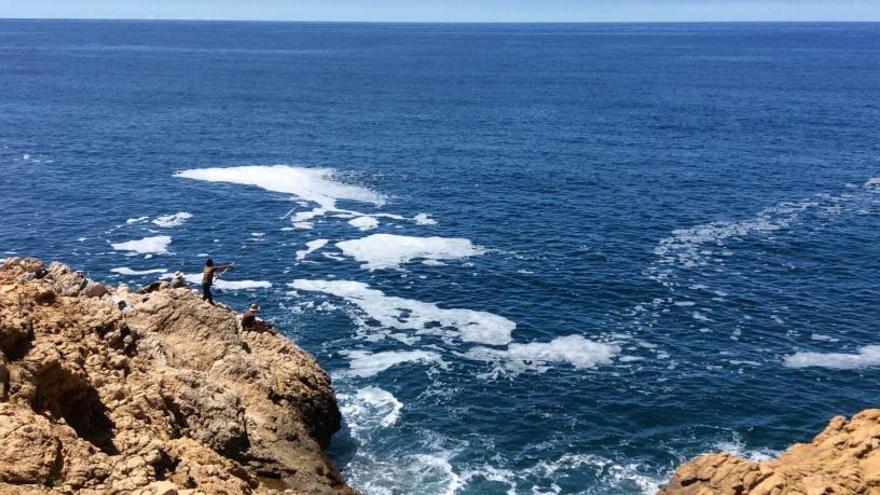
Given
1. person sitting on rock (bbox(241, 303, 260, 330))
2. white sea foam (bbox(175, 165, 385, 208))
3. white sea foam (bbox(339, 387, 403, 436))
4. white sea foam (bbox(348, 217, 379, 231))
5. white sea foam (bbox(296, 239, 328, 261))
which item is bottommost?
white sea foam (bbox(339, 387, 403, 436))

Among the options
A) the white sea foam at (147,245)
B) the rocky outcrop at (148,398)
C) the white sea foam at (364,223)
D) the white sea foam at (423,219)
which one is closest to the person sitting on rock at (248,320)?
the rocky outcrop at (148,398)

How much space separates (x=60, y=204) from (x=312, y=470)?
187 feet

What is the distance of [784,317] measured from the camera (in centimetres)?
5625

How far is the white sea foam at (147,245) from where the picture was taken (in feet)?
221

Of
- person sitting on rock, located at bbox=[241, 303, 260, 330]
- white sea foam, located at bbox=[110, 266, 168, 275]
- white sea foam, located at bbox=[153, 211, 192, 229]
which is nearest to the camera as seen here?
person sitting on rock, located at bbox=[241, 303, 260, 330]

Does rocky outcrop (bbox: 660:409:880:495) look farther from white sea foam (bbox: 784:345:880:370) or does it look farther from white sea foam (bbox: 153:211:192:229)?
white sea foam (bbox: 153:211:192:229)

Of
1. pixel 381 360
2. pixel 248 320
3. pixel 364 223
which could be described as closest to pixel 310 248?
pixel 364 223

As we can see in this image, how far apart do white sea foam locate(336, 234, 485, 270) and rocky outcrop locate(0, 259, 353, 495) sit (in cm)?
2494

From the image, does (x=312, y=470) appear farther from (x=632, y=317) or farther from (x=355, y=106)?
(x=355, y=106)

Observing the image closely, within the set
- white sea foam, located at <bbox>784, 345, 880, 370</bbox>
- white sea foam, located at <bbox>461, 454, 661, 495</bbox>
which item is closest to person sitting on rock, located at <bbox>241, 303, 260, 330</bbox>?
white sea foam, located at <bbox>461, 454, 661, 495</bbox>

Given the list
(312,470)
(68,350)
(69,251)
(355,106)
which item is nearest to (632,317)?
(312,470)

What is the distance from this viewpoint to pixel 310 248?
70250 millimetres

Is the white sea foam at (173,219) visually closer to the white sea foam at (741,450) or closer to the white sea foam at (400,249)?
the white sea foam at (400,249)

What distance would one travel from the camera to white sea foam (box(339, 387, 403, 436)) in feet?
140
